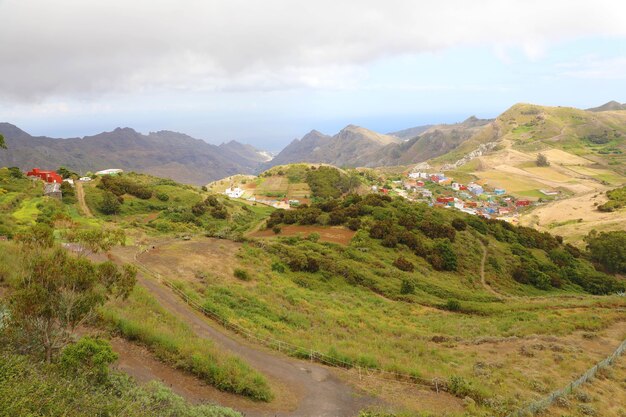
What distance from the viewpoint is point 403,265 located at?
34.6 meters

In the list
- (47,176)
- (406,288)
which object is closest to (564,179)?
(406,288)

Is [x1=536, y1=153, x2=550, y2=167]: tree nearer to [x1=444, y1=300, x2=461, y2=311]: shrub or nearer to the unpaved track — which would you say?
[x1=444, y1=300, x2=461, y2=311]: shrub

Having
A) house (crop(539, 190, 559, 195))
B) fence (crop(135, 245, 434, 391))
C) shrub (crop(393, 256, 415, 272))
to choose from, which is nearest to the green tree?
shrub (crop(393, 256, 415, 272))

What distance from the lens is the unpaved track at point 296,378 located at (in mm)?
11961

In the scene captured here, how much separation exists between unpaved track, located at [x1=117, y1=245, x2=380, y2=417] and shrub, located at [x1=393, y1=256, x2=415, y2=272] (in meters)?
20.9

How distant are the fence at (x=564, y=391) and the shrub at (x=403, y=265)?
55.6 feet

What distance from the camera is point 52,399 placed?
25.0ft

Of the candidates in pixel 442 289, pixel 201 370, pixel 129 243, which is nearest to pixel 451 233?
pixel 442 289

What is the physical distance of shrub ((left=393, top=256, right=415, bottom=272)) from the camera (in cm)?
3447

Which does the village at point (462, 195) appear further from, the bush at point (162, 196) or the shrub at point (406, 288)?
the shrub at point (406, 288)

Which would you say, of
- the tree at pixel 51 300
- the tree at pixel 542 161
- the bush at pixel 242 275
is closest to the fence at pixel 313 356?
the bush at pixel 242 275

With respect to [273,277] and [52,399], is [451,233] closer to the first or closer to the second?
[273,277]

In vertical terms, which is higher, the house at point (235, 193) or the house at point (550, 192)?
the house at point (235, 193)

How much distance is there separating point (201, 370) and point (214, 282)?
11.5m
